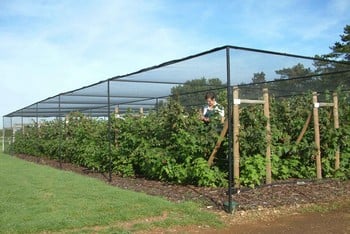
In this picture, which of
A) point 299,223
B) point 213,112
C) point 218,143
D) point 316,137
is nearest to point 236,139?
point 218,143

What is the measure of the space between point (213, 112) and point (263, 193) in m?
1.90

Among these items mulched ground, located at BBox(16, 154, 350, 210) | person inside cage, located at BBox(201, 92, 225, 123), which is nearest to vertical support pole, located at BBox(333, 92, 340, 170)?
mulched ground, located at BBox(16, 154, 350, 210)

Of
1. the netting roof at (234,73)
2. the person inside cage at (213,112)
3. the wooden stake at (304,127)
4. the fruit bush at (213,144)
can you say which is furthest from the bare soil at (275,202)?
the netting roof at (234,73)

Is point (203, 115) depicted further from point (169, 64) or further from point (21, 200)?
point (21, 200)

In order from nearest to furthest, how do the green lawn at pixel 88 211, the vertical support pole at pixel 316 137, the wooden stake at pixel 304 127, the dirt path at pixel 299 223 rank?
the dirt path at pixel 299 223
the green lawn at pixel 88 211
the vertical support pole at pixel 316 137
the wooden stake at pixel 304 127

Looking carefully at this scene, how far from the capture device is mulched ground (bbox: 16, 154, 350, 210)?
645 centimetres

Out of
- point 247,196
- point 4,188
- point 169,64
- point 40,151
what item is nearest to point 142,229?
point 247,196

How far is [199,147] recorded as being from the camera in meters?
8.01

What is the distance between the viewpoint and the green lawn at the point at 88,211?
5195 millimetres

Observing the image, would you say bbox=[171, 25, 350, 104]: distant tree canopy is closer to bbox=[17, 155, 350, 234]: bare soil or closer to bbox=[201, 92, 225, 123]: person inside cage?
bbox=[201, 92, 225, 123]: person inside cage

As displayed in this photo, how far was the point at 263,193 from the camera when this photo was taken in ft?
23.0

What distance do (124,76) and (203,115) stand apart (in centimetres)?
A: 207

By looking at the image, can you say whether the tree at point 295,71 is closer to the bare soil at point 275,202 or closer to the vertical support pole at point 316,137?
the vertical support pole at point 316,137

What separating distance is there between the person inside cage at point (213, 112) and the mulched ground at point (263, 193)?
131 centimetres
